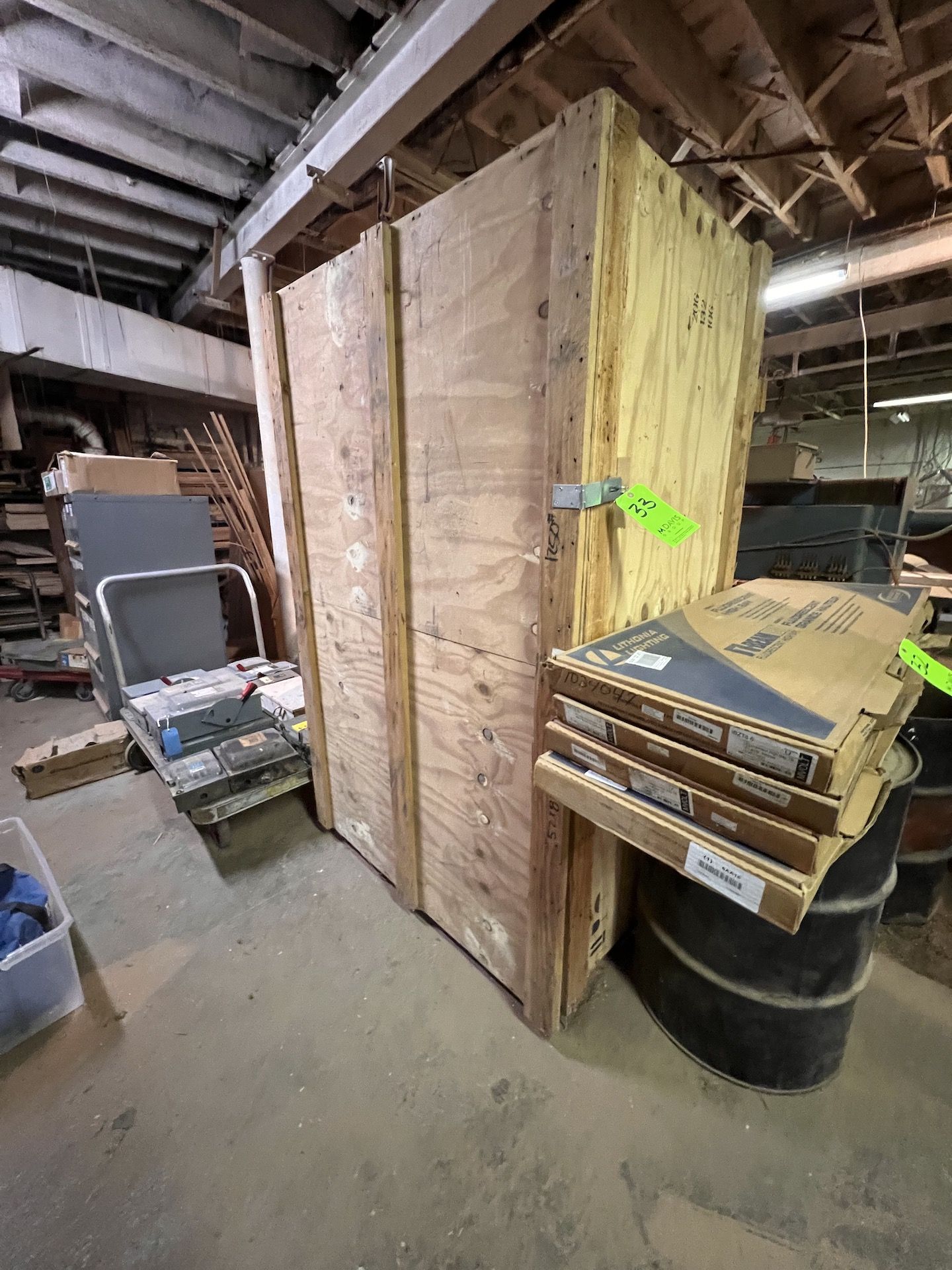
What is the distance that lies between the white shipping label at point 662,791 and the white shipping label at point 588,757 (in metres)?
0.05

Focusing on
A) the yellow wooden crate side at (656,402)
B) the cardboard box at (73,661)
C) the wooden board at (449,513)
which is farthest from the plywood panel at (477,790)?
the cardboard box at (73,661)

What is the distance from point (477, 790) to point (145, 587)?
7.78 feet

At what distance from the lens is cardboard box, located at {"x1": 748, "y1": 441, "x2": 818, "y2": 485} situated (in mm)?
2299

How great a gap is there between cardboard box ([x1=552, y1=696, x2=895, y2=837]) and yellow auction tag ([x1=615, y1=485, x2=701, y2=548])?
329mm

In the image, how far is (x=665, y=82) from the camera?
1.54 m

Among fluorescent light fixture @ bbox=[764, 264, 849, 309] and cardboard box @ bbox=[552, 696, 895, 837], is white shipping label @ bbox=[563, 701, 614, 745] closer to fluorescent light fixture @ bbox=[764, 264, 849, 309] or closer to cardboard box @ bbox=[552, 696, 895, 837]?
cardboard box @ bbox=[552, 696, 895, 837]

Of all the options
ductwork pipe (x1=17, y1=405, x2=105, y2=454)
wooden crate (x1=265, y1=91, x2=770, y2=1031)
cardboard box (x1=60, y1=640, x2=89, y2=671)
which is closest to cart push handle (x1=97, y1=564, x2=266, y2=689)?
cardboard box (x1=60, y1=640, x2=89, y2=671)

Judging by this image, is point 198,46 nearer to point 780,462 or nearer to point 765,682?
point 765,682

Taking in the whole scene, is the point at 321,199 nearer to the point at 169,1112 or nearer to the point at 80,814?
the point at 80,814

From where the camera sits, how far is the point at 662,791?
69cm

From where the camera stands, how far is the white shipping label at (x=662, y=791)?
0.66 metres

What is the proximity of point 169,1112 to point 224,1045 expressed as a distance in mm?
149

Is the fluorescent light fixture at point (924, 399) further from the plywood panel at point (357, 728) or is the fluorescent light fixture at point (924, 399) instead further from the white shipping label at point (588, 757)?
the white shipping label at point (588, 757)

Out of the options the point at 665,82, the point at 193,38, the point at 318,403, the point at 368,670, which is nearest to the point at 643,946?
the point at 368,670
